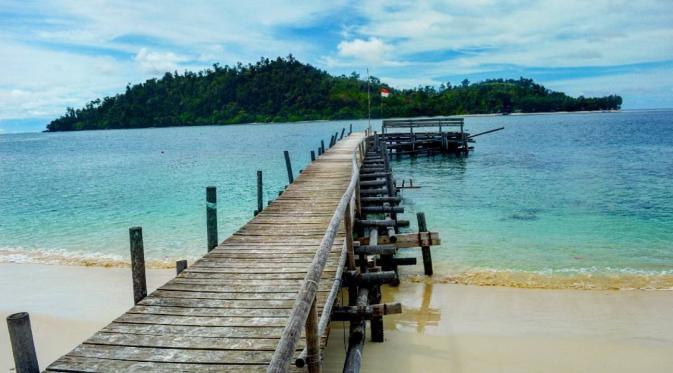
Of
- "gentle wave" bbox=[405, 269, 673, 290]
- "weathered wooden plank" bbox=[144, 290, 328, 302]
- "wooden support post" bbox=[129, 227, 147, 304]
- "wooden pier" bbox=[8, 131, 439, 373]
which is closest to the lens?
"wooden pier" bbox=[8, 131, 439, 373]

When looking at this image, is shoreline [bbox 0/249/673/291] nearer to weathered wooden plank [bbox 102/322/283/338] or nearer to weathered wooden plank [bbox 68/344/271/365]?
weathered wooden plank [bbox 102/322/283/338]

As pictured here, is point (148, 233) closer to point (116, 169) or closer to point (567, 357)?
point (567, 357)

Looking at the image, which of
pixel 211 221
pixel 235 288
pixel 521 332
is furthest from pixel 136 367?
pixel 521 332

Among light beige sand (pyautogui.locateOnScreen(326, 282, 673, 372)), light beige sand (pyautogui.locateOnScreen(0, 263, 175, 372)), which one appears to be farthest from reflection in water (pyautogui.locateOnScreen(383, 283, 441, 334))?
light beige sand (pyautogui.locateOnScreen(0, 263, 175, 372))

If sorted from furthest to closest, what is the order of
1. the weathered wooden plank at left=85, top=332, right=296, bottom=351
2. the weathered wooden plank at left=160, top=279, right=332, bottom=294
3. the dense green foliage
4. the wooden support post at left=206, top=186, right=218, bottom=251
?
the dense green foliage, the wooden support post at left=206, top=186, right=218, bottom=251, the weathered wooden plank at left=160, top=279, right=332, bottom=294, the weathered wooden plank at left=85, top=332, right=296, bottom=351

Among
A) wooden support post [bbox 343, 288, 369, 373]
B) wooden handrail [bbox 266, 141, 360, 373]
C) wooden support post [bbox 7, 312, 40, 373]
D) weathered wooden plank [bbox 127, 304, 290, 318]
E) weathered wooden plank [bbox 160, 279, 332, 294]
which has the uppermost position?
wooden handrail [bbox 266, 141, 360, 373]

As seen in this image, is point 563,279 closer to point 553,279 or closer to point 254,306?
point 553,279

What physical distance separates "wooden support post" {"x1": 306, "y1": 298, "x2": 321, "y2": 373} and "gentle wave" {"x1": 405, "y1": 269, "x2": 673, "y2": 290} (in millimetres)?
7199

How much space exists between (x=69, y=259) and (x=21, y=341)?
11.2 meters

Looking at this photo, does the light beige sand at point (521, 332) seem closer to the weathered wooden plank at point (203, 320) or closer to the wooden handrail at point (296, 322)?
the weathered wooden plank at point (203, 320)

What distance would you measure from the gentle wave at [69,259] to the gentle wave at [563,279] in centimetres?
727

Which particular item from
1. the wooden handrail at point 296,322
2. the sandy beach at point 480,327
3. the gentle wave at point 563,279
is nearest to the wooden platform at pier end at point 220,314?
the wooden handrail at point 296,322

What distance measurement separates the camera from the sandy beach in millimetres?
6871

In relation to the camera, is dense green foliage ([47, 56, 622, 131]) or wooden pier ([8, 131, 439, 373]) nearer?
wooden pier ([8, 131, 439, 373])
